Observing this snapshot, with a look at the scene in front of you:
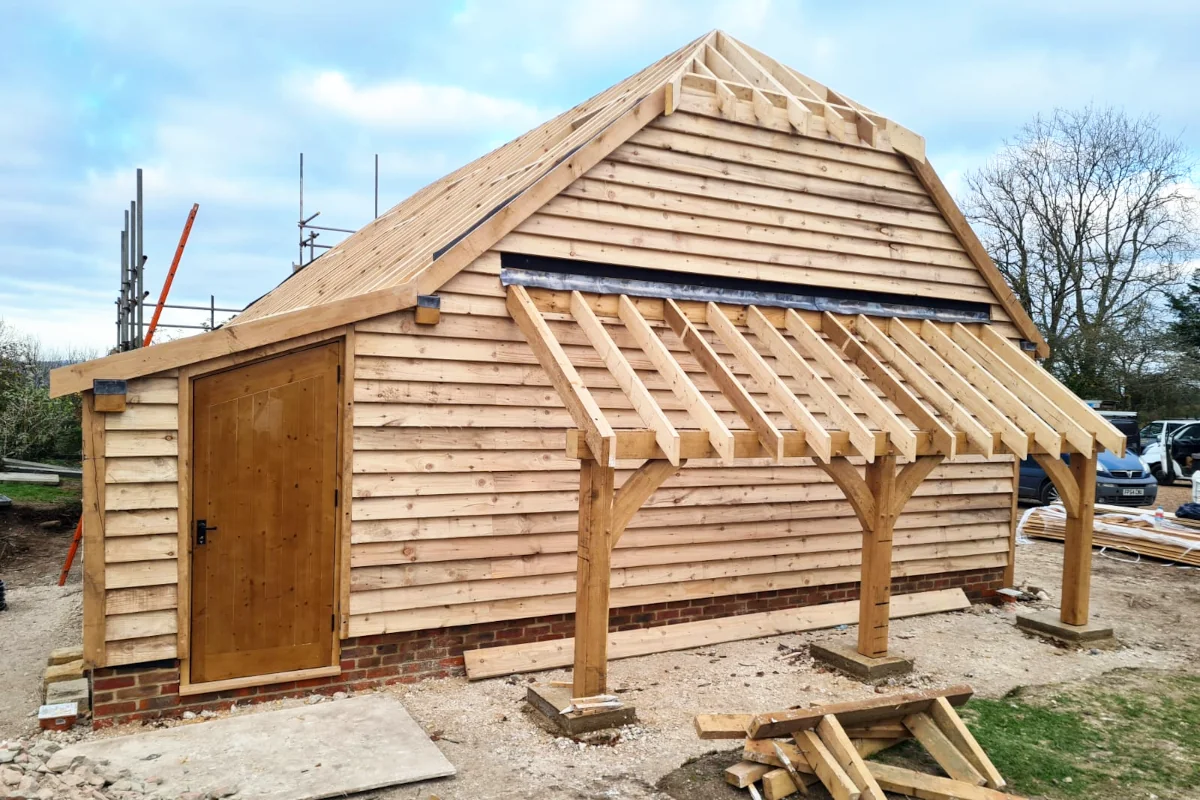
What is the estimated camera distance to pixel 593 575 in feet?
18.0

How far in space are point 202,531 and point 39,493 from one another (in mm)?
11080

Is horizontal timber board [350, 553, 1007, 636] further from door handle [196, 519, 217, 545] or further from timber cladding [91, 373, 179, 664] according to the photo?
timber cladding [91, 373, 179, 664]

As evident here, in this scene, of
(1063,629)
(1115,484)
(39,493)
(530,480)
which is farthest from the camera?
(1115,484)

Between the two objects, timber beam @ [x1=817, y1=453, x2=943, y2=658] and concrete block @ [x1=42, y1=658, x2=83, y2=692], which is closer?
concrete block @ [x1=42, y1=658, x2=83, y2=692]

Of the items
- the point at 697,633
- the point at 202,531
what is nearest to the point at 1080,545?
the point at 697,633

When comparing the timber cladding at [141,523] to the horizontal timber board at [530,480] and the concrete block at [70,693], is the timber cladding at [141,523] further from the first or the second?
A: the horizontal timber board at [530,480]

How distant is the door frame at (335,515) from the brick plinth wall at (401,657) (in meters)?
0.07

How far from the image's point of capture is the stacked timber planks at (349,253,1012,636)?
6.19 meters

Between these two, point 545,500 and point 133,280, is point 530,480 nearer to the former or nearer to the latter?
point 545,500

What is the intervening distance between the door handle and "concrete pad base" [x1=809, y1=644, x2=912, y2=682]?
16.3 ft

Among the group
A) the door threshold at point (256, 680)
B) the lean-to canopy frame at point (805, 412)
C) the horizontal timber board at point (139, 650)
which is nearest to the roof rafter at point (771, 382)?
the lean-to canopy frame at point (805, 412)

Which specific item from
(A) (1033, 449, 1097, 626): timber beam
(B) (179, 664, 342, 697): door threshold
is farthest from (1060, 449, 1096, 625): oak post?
(B) (179, 664, 342, 697): door threshold

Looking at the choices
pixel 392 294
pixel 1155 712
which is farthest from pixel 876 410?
pixel 392 294

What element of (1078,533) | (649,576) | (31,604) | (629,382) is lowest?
(31,604)
